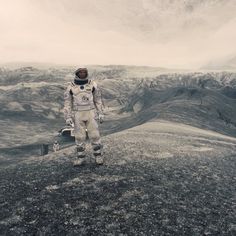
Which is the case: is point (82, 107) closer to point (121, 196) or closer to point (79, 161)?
point (79, 161)

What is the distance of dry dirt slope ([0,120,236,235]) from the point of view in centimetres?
864

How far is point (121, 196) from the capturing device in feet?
33.6

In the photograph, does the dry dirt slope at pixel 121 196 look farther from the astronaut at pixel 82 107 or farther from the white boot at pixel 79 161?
the astronaut at pixel 82 107

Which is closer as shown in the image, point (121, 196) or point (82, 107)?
point (121, 196)

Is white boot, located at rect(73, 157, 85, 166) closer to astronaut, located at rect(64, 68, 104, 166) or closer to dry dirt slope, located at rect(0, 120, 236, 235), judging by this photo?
dry dirt slope, located at rect(0, 120, 236, 235)

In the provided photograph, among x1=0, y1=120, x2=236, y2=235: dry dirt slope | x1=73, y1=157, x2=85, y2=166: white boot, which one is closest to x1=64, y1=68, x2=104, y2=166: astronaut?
x1=73, y1=157, x2=85, y2=166: white boot

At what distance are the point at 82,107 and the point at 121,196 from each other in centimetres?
324

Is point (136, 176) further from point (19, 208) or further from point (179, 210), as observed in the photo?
point (19, 208)

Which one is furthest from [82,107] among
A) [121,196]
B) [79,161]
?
[121,196]

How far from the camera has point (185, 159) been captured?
49.5ft

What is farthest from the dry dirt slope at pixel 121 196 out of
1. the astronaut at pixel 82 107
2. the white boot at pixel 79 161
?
the astronaut at pixel 82 107

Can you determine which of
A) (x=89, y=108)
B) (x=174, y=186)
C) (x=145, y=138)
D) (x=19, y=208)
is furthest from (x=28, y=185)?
(x=145, y=138)

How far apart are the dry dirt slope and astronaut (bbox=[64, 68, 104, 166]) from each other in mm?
1117

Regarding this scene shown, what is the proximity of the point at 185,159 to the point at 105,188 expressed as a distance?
17.1 feet
